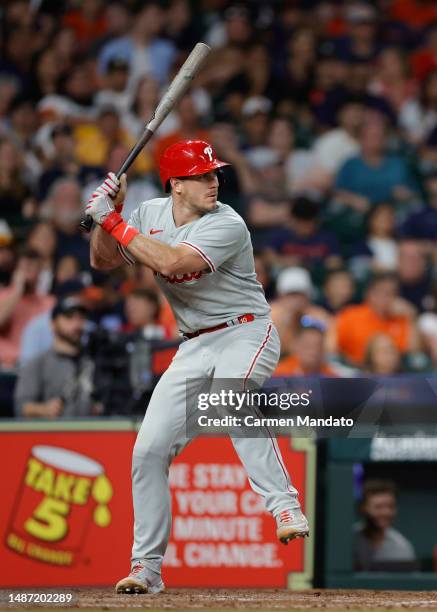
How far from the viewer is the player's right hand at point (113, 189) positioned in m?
5.35

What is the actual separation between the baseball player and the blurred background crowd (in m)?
1.67

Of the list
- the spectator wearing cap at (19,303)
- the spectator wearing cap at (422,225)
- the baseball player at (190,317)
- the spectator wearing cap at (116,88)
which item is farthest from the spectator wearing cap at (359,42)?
the baseball player at (190,317)

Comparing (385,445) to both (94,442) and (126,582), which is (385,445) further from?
(126,582)

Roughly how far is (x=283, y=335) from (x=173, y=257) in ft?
11.3

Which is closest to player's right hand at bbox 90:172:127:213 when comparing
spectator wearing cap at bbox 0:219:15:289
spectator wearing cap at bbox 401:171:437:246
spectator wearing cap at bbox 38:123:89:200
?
spectator wearing cap at bbox 0:219:15:289

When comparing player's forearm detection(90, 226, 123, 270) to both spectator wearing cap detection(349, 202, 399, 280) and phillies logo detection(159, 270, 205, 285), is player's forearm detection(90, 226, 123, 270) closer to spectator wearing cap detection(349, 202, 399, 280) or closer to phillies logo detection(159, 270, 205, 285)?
phillies logo detection(159, 270, 205, 285)

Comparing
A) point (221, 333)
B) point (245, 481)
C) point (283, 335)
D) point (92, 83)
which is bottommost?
point (245, 481)

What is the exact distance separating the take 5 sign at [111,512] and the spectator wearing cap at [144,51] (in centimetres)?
599

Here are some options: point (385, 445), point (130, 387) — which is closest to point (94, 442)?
point (130, 387)

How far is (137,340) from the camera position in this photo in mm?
7090

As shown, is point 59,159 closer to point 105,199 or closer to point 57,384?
point 57,384

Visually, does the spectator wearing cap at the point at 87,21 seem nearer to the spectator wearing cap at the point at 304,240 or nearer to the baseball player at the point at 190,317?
the spectator wearing cap at the point at 304,240

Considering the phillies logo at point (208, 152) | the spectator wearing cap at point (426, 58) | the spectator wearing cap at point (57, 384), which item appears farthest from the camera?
the spectator wearing cap at point (426, 58)

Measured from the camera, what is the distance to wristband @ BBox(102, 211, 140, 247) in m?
5.19
